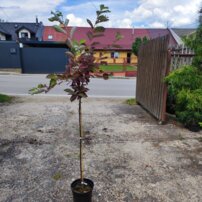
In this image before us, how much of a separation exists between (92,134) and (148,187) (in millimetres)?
1848

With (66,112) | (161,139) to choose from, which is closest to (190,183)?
(161,139)

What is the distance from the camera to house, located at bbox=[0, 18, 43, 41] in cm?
2538

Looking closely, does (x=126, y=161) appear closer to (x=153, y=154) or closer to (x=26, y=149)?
(x=153, y=154)

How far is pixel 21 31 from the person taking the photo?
85.0 ft

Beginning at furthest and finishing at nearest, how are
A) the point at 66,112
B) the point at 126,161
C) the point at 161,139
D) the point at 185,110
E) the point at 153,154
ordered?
the point at 66,112 → the point at 185,110 → the point at 161,139 → the point at 153,154 → the point at 126,161

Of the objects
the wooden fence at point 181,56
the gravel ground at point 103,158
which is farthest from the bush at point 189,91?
the wooden fence at point 181,56

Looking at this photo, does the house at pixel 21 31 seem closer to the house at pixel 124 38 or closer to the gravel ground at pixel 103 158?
Result: the house at pixel 124 38

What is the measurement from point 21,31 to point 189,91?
25.3m

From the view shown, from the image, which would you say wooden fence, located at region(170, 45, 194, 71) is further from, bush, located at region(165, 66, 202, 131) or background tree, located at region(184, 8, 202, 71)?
bush, located at region(165, 66, 202, 131)

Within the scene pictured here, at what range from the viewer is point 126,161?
3.24 m

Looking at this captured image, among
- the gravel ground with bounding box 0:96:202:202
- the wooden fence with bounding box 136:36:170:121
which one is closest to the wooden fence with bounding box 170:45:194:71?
the wooden fence with bounding box 136:36:170:121

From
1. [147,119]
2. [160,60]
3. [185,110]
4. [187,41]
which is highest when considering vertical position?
[187,41]

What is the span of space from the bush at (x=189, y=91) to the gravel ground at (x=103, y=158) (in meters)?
0.27

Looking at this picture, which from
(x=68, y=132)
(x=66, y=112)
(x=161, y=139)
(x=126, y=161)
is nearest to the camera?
(x=126, y=161)
